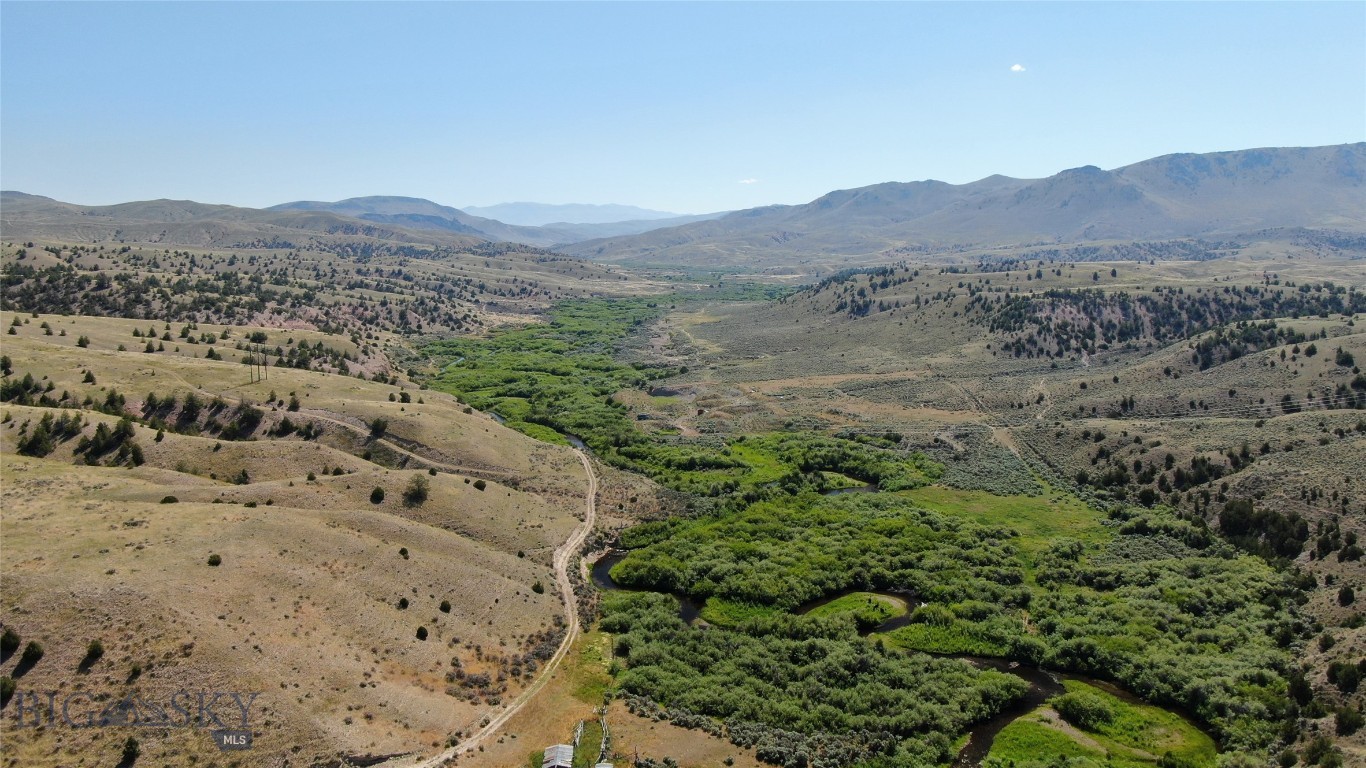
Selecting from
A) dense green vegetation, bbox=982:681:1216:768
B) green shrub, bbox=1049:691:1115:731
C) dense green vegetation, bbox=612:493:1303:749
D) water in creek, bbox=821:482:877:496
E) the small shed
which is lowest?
dense green vegetation, bbox=982:681:1216:768

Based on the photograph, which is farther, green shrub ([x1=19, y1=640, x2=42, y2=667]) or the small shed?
the small shed

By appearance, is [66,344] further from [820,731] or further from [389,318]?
[820,731]

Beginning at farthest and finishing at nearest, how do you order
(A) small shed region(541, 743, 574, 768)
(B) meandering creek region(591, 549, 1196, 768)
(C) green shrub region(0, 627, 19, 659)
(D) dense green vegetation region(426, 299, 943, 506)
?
(D) dense green vegetation region(426, 299, 943, 506)
(B) meandering creek region(591, 549, 1196, 768)
(A) small shed region(541, 743, 574, 768)
(C) green shrub region(0, 627, 19, 659)

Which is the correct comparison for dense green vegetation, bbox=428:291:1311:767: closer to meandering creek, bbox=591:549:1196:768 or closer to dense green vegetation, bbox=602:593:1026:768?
dense green vegetation, bbox=602:593:1026:768

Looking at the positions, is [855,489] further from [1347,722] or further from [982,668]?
[1347,722]

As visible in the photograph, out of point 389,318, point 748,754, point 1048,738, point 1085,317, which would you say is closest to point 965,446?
point 1048,738

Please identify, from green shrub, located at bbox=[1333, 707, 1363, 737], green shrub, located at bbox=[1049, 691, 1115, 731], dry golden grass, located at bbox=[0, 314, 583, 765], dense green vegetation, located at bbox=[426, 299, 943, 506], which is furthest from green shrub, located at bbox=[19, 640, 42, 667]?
green shrub, located at bbox=[1333, 707, 1363, 737]
